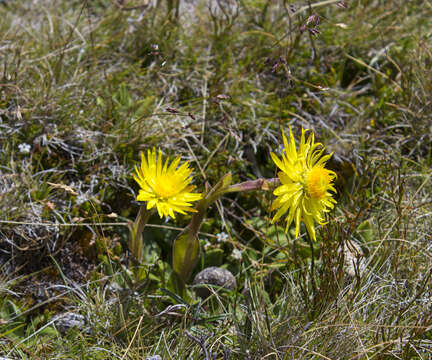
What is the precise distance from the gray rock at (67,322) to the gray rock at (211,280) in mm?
526

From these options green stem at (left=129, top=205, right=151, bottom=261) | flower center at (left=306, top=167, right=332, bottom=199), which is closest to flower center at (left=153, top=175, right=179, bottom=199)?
green stem at (left=129, top=205, right=151, bottom=261)

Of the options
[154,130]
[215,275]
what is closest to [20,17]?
[154,130]

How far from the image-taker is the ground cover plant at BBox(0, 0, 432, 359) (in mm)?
1896

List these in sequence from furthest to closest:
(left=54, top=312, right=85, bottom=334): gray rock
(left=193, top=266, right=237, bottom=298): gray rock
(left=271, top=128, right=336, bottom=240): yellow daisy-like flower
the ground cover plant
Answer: (left=193, top=266, right=237, bottom=298): gray rock, (left=54, top=312, right=85, bottom=334): gray rock, the ground cover plant, (left=271, top=128, right=336, bottom=240): yellow daisy-like flower

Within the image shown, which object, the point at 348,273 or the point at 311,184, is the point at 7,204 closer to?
the point at 311,184

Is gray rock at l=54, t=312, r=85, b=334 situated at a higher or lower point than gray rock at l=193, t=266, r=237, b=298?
lower

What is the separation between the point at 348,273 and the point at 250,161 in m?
0.90

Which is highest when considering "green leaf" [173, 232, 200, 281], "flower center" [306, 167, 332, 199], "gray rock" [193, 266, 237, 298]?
"flower center" [306, 167, 332, 199]

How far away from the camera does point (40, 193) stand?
232cm

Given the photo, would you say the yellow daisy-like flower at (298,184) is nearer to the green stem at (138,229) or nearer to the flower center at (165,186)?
the flower center at (165,186)

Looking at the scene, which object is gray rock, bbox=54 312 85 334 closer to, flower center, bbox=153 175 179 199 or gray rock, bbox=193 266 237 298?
gray rock, bbox=193 266 237 298

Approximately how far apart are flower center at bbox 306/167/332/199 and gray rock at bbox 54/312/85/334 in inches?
42.9

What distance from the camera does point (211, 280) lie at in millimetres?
2205

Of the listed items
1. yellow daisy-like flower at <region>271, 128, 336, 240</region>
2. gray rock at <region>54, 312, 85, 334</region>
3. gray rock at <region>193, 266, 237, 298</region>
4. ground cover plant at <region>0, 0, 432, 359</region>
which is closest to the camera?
yellow daisy-like flower at <region>271, 128, 336, 240</region>
